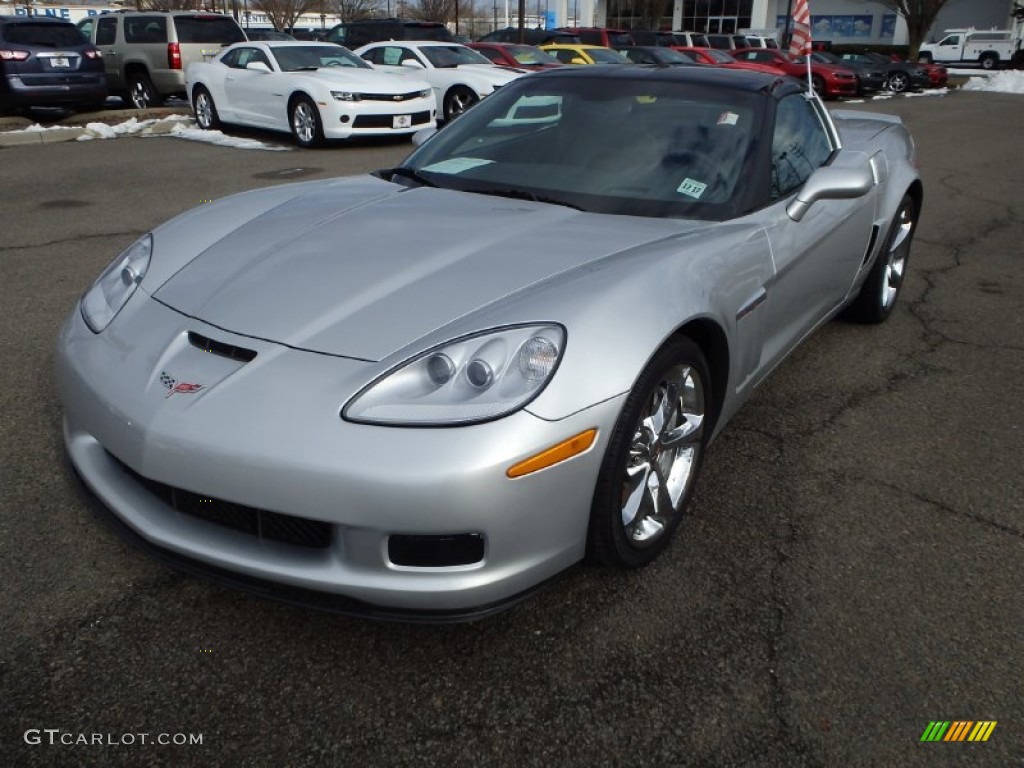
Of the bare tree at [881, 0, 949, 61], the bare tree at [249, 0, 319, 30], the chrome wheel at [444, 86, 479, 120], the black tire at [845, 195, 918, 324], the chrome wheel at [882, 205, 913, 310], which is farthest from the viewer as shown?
the bare tree at [249, 0, 319, 30]

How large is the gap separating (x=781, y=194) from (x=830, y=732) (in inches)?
79.8

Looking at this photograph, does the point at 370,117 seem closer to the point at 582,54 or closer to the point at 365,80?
the point at 365,80

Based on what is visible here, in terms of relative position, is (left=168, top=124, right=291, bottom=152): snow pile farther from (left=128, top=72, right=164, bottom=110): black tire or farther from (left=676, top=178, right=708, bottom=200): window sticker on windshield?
(left=676, top=178, right=708, bottom=200): window sticker on windshield

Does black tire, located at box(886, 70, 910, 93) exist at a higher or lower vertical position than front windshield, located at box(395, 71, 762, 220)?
lower

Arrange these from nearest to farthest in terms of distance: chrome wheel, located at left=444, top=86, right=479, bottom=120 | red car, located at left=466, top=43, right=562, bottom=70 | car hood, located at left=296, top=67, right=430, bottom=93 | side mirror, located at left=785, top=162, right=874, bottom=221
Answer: side mirror, located at left=785, top=162, right=874, bottom=221 → car hood, located at left=296, top=67, right=430, bottom=93 → chrome wheel, located at left=444, top=86, right=479, bottom=120 → red car, located at left=466, top=43, right=562, bottom=70

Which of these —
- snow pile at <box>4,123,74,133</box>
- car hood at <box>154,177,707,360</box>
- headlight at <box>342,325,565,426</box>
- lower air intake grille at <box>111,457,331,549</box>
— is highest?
car hood at <box>154,177,707,360</box>

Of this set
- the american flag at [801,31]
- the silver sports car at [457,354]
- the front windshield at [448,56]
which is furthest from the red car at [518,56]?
the silver sports car at [457,354]

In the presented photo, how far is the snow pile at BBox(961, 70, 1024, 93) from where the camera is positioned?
2966 centimetres

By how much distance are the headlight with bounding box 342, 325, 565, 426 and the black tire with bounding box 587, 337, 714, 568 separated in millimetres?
263

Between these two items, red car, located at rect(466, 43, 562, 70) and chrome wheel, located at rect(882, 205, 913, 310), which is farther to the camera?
red car, located at rect(466, 43, 562, 70)

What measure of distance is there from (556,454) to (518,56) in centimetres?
1598

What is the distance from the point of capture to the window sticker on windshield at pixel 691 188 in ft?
9.84

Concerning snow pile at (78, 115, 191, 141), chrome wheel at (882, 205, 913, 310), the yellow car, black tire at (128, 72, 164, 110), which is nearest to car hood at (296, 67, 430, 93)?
snow pile at (78, 115, 191, 141)

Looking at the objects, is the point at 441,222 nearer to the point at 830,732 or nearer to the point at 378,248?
the point at 378,248
